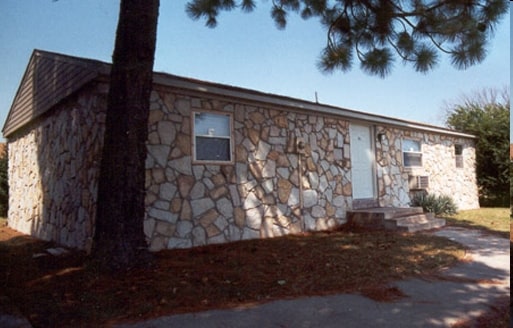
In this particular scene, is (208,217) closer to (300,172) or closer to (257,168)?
(257,168)

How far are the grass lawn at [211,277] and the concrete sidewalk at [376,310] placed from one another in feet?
0.61

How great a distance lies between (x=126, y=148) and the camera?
4.83 meters

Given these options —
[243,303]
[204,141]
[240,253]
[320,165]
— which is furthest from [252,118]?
[243,303]

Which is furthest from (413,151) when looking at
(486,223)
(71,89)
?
(71,89)

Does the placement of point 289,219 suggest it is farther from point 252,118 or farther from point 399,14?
point 399,14

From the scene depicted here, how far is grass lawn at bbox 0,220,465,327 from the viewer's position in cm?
375

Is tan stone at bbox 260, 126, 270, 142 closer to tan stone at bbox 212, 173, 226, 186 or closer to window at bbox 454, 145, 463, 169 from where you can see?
tan stone at bbox 212, 173, 226, 186

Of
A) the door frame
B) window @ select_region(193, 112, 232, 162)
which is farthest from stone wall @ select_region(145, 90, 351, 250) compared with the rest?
the door frame

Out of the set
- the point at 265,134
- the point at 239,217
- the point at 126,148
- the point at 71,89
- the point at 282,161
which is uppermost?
the point at 71,89

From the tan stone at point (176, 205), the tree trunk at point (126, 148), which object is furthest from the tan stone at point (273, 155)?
the tree trunk at point (126, 148)

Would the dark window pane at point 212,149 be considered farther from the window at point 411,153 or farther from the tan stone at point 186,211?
the window at point 411,153

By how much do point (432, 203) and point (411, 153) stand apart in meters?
1.53

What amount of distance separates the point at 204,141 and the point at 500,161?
1176cm

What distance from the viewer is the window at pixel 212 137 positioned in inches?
278
